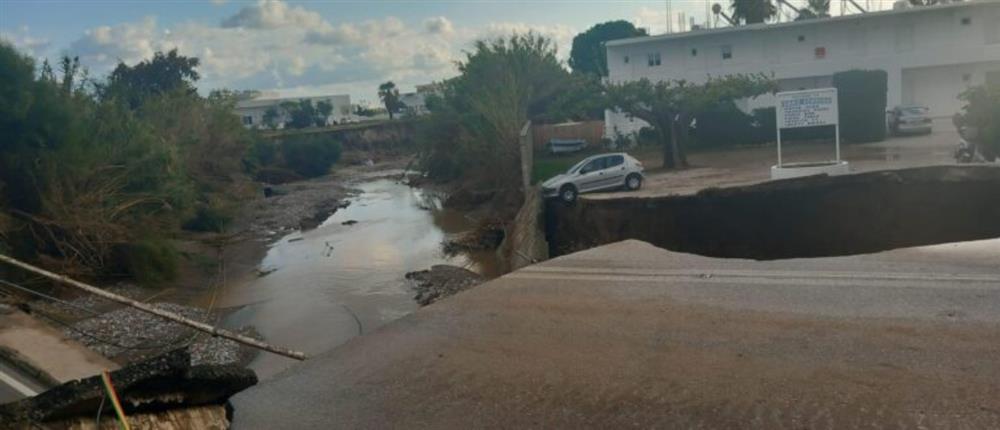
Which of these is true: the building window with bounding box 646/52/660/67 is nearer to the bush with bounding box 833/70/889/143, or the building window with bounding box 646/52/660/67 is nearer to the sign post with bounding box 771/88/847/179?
the bush with bounding box 833/70/889/143

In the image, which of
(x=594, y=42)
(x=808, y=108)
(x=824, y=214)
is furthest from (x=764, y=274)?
(x=594, y=42)

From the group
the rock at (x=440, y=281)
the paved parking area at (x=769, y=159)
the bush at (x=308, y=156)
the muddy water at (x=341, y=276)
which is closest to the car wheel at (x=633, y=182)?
the paved parking area at (x=769, y=159)

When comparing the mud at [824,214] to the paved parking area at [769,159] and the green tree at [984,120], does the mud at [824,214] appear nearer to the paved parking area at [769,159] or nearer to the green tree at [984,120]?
the paved parking area at [769,159]

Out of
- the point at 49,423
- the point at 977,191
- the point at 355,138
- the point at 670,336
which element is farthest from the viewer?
the point at 355,138

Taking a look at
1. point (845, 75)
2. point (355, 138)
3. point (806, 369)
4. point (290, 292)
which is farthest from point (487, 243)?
point (355, 138)

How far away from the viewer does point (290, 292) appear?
25.6 m

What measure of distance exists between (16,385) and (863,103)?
37.7 m

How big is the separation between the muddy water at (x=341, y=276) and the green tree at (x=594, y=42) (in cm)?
4442

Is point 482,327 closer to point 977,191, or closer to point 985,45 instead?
point 977,191

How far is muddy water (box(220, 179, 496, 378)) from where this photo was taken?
2062cm

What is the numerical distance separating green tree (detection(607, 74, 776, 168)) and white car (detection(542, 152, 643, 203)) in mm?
7240

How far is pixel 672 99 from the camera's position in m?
35.6

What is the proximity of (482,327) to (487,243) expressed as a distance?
806 inches

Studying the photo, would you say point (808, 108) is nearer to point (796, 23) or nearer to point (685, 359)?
point (685, 359)
